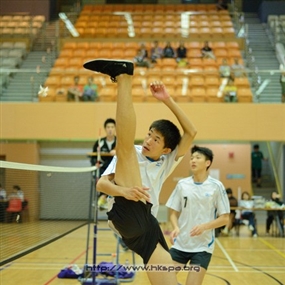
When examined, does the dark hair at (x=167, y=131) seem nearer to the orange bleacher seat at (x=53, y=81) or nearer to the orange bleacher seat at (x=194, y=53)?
the orange bleacher seat at (x=53, y=81)

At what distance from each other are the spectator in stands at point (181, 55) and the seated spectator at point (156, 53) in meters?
0.66

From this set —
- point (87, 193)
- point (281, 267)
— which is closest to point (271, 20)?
point (87, 193)

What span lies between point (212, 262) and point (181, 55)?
1052cm

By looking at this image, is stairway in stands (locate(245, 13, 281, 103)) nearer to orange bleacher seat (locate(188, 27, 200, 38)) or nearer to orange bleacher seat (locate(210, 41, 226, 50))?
orange bleacher seat (locate(210, 41, 226, 50))

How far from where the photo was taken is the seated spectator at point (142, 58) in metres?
18.1

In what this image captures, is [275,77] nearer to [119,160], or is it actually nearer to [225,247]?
[225,247]

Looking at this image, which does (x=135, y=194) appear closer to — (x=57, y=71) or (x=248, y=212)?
(x=248, y=212)

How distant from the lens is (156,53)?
19.1 metres

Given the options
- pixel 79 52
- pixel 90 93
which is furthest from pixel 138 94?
pixel 79 52

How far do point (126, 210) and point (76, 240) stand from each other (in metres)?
10.6

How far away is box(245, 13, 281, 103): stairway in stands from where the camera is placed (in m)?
16.1

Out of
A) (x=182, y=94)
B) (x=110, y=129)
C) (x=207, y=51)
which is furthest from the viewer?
(x=207, y=51)

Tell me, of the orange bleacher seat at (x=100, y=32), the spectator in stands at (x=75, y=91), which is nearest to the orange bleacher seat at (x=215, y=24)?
the orange bleacher seat at (x=100, y=32)

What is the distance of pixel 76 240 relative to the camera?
14.0 metres
